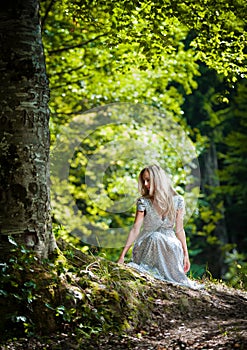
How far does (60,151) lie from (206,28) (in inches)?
277

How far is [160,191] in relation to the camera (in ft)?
19.3

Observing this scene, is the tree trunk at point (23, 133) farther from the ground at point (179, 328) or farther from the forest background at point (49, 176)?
the ground at point (179, 328)

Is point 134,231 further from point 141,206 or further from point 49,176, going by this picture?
point 49,176

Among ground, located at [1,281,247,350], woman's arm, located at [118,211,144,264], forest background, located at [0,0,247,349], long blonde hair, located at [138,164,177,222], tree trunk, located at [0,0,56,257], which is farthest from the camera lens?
long blonde hair, located at [138,164,177,222]

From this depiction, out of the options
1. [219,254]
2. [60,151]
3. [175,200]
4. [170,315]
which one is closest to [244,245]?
[219,254]

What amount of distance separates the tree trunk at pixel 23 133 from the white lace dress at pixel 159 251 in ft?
5.12

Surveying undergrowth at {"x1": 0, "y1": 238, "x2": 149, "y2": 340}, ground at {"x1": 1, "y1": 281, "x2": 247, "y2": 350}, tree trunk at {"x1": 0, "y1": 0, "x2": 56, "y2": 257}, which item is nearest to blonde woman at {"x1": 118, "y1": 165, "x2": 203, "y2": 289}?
ground at {"x1": 1, "y1": 281, "x2": 247, "y2": 350}

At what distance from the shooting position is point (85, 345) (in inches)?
144

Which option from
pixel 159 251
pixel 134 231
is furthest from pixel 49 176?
pixel 159 251

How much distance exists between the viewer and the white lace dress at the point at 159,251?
571cm

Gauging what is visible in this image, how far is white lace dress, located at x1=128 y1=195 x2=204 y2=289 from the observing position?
225 inches

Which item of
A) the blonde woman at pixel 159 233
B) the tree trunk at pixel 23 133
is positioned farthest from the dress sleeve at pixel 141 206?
the tree trunk at pixel 23 133

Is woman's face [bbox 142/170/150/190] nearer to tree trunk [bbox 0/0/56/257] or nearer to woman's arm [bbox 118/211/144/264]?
woman's arm [bbox 118/211/144/264]

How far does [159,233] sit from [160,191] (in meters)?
0.48
